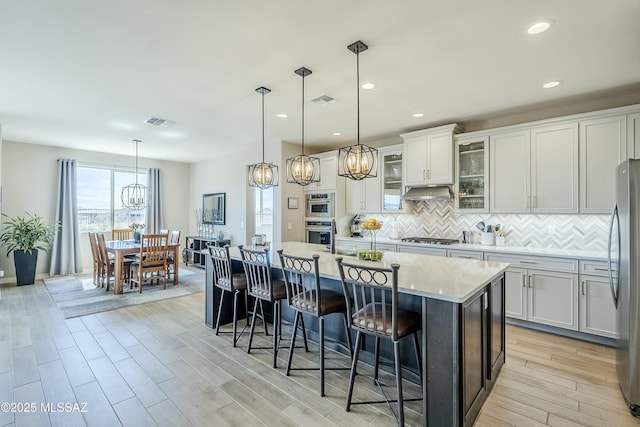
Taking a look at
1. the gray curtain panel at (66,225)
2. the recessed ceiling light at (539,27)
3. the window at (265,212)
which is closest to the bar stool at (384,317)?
the recessed ceiling light at (539,27)

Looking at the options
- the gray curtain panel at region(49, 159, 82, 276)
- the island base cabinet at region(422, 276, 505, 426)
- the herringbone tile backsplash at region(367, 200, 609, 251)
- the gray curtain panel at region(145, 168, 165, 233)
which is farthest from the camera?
the gray curtain panel at region(145, 168, 165, 233)

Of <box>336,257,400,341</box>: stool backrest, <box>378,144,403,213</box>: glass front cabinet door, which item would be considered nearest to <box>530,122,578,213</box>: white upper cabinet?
<box>378,144,403,213</box>: glass front cabinet door

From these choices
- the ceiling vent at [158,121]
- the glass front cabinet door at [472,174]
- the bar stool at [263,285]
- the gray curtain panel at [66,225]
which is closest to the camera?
the bar stool at [263,285]

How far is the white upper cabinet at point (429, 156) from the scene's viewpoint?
177 inches

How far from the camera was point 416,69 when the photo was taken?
2.97 metres

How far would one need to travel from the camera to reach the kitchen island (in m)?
1.82

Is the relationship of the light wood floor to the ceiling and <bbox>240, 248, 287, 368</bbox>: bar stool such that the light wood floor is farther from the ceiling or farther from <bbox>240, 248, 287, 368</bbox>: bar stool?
the ceiling

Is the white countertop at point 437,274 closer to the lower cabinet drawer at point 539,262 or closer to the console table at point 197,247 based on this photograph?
the lower cabinet drawer at point 539,262

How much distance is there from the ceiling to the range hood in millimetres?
1009

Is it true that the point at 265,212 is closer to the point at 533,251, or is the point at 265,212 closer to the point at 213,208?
the point at 213,208

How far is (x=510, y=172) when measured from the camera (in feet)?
13.4

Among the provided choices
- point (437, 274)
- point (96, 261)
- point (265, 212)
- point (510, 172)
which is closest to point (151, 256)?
point (96, 261)

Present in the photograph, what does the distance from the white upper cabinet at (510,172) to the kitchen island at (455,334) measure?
1.89 metres

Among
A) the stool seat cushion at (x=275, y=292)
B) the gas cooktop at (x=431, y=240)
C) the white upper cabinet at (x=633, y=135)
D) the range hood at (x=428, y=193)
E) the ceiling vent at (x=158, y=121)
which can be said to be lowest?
the stool seat cushion at (x=275, y=292)
